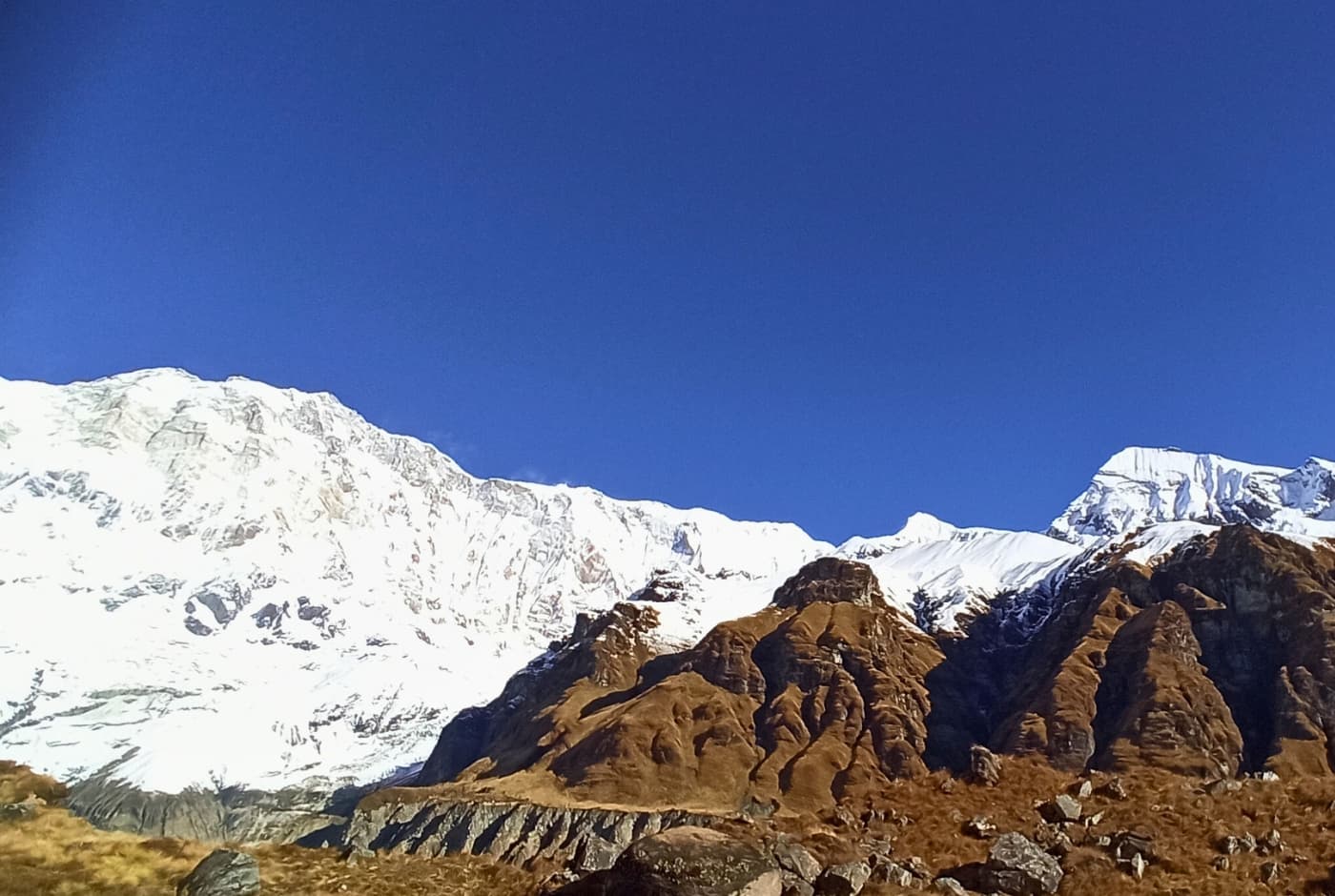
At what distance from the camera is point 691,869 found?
22.0 meters

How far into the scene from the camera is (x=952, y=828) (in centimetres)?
4275

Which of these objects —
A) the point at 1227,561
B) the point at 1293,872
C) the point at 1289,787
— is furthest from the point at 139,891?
the point at 1227,561

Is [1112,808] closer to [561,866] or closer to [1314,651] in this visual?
[561,866]

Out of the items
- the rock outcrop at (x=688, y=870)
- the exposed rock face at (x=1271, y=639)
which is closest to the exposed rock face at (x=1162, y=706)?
the exposed rock face at (x=1271, y=639)

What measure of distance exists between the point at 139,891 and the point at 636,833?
12988cm

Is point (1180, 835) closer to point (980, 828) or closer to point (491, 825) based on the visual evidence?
point (980, 828)

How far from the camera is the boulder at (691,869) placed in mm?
21703

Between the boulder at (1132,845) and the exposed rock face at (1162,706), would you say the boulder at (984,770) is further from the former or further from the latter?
the exposed rock face at (1162,706)

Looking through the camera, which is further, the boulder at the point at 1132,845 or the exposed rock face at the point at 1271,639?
the exposed rock face at the point at 1271,639

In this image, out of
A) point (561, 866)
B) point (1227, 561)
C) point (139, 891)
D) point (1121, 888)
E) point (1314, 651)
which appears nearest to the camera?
point (139, 891)

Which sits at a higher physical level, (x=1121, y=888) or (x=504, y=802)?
(x=1121, y=888)

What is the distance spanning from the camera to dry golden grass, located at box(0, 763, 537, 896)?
66.4ft

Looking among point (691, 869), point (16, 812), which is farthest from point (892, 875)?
point (16, 812)

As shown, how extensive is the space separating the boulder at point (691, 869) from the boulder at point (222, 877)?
27.5 ft
